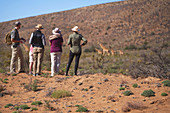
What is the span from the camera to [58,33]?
29.0 ft

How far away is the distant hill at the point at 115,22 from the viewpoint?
40.9 m

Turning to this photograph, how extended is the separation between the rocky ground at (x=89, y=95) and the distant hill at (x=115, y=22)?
2830 centimetres

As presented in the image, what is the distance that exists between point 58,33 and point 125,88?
13.1ft

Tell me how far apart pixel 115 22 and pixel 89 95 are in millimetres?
45236

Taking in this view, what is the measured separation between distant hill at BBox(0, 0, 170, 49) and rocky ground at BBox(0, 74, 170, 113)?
2830 centimetres

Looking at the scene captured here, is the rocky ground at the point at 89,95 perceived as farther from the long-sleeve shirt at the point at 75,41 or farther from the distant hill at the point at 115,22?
the distant hill at the point at 115,22

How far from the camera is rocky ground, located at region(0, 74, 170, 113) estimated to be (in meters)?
4.95

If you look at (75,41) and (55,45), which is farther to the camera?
(55,45)

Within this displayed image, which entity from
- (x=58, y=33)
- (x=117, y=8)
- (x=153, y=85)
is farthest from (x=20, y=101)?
(x=117, y=8)

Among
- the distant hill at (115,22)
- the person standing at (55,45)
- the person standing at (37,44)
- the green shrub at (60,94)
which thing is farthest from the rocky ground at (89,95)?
the distant hill at (115,22)

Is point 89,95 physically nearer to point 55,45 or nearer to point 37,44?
point 55,45

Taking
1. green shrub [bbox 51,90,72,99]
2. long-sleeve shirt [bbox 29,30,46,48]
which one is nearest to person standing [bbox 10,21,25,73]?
long-sleeve shirt [bbox 29,30,46,48]

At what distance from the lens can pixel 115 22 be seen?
4988 centimetres

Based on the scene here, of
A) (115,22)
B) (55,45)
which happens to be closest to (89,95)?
(55,45)
